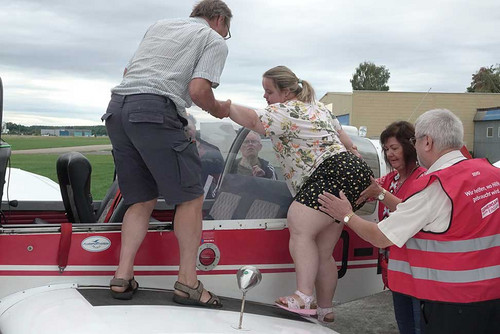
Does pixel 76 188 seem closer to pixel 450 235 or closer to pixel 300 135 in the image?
pixel 300 135

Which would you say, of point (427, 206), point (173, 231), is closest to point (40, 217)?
point (173, 231)

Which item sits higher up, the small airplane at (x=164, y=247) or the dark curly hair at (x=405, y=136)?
the dark curly hair at (x=405, y=136)

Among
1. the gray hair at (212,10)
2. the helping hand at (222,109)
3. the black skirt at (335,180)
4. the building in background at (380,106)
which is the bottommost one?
the black skirt at (335,180)

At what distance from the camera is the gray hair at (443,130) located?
2.72 meters

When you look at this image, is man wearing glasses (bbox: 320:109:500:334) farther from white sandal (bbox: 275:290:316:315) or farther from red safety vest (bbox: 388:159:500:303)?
white sandal (bbox: 275:290:316:315)

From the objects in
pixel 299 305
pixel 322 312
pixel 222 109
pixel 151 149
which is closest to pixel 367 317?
pixel 322 312

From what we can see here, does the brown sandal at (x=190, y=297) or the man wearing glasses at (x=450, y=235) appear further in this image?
the brown sandal at (x=190, y=297)

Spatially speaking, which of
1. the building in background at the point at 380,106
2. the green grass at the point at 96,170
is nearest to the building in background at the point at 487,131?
the building in background at the point at 380,106

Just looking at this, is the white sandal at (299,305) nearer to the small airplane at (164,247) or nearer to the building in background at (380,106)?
the small airplane at (164,247)

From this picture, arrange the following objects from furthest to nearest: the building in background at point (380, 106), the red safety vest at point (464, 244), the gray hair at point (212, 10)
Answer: the building in background at point (380, 106)
the gray hair at point (212, 10)
the red safety vest at point (464, 244)

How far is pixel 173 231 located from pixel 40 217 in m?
1.47

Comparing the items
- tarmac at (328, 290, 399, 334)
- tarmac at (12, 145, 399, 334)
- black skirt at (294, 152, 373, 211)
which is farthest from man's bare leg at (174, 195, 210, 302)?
tarmac at (328, 290, 399, 334)

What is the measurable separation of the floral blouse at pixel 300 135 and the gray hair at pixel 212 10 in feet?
1.81

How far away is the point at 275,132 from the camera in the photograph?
3119 mm
